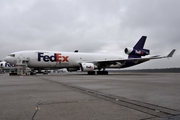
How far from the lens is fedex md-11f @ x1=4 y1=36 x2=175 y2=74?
21.7 m

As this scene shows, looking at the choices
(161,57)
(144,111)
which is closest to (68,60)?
(161,57)

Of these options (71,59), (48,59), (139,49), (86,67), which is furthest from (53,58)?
(139,49)

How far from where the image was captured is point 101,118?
2.78 meters

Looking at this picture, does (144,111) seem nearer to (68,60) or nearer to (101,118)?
(101,118)

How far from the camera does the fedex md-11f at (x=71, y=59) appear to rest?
21.7 m

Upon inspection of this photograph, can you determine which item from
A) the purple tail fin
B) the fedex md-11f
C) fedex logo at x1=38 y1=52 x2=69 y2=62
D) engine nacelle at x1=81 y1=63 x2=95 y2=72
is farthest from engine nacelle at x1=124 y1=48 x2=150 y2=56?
fedex logo at x1=38 y1=52 x2=69 y2=62

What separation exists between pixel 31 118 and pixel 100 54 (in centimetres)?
2512

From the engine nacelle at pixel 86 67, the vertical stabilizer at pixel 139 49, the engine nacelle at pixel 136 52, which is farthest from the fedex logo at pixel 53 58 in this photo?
the vertical stabilizer at pixel 139 49

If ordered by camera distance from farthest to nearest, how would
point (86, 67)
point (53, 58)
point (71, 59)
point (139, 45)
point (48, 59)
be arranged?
point (139, 45)
point (71, 59)
point (86, 67)
point (53, 58)
point (48, 59)

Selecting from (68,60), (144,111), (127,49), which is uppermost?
(127,49)

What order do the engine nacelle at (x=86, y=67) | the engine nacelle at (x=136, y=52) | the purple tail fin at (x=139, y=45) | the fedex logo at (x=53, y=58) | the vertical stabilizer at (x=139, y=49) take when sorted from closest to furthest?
the fedex logo at (x=53, y=58) < the engine nacelle at (x=86, y=67) < the engine nacelle at (x=136, y=52) < the vertical stabilizer at (x=139, y=49) < the purple tail fin at (x=139, y=45)

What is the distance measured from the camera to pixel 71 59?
24.0 meters

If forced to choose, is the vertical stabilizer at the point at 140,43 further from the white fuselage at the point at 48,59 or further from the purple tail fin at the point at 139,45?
the white fuselage at the point at 48,59

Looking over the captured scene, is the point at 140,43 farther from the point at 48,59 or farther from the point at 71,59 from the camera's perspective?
the point at 48,59
